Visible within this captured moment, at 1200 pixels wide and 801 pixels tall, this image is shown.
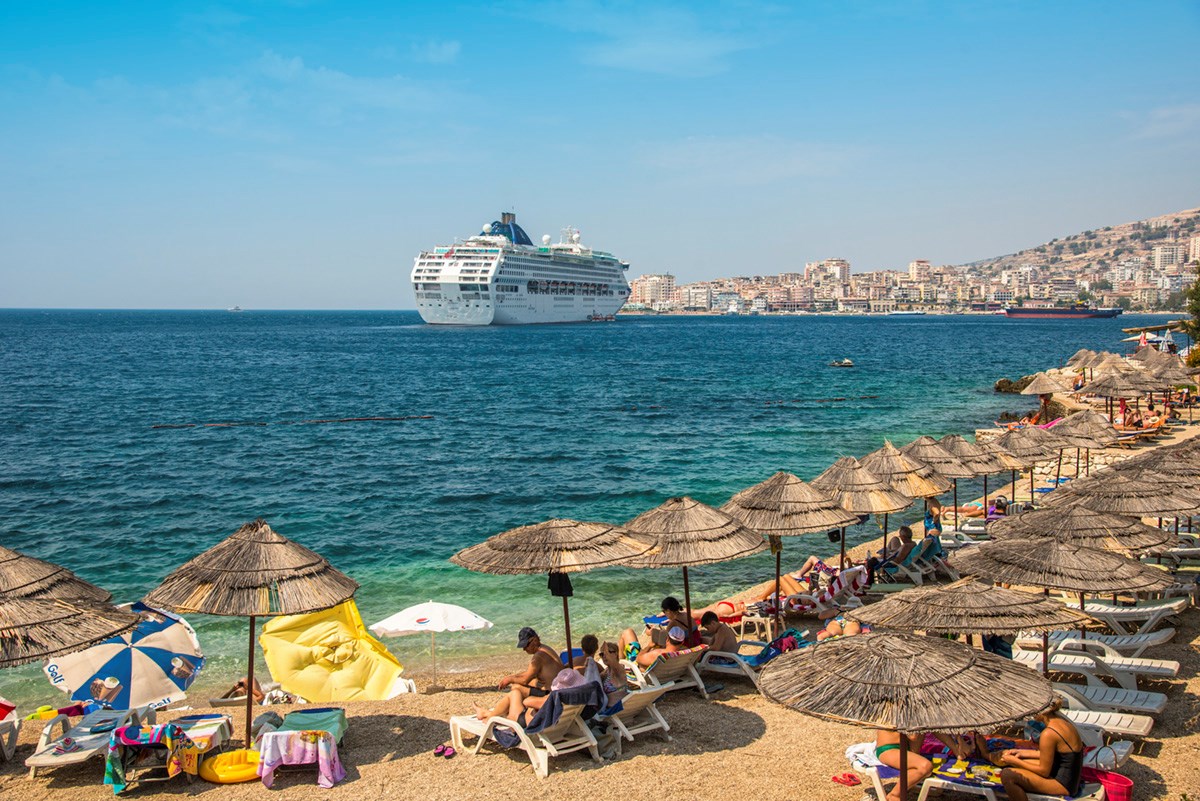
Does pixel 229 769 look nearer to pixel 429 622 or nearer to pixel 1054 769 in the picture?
pixel 429 622

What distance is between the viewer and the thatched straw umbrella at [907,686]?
451cm

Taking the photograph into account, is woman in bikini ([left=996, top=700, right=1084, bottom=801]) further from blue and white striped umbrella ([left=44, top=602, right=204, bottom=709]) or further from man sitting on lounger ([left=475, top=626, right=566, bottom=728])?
blue and white striped umbrella ([left=44, top=602, right=204, bottom=709])

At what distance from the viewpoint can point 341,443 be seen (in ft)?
95.2

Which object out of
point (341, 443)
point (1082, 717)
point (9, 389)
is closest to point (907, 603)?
point (1082, 717)

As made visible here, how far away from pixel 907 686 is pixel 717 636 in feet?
12.6

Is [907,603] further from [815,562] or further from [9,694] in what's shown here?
[9,694]

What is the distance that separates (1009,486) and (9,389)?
155 ft

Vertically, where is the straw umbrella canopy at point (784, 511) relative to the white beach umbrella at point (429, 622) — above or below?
above

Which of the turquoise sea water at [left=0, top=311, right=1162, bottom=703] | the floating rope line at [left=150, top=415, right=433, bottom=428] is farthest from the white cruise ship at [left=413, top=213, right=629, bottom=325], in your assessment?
the floating rope line at [left=150, top=415, right=433, bottom=428]

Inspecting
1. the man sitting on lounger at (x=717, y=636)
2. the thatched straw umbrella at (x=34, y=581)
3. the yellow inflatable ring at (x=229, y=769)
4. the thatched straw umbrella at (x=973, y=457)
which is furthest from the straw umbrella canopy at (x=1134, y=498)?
the thatched straw umbrella at (x=34, y=581)

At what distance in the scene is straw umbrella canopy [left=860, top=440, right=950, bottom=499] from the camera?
1121 cm

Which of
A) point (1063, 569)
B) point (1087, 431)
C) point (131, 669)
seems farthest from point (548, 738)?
point (1087, 431)

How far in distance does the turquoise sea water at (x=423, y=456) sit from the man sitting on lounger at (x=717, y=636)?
318cm

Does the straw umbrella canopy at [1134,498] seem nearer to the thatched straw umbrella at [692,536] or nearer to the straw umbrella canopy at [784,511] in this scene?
the straw umbrella canopy at [784,511]
